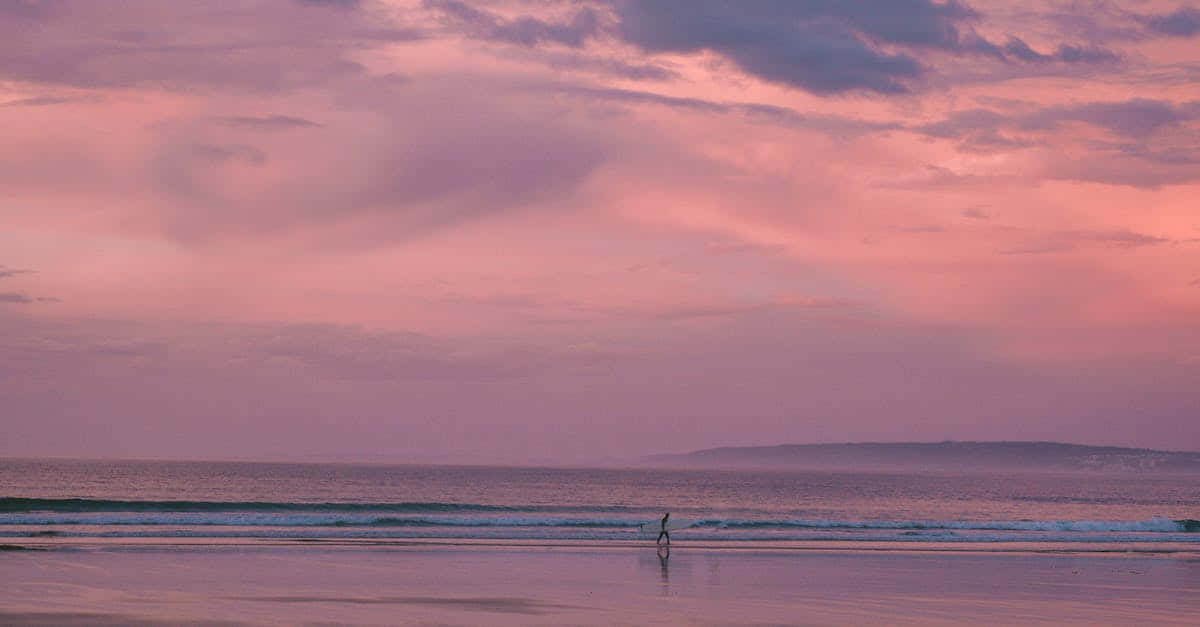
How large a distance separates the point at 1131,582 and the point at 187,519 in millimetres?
29994

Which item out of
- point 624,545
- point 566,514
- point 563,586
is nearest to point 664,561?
point 624,545

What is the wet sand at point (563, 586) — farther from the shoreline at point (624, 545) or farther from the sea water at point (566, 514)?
the sea water at point (566, 514)

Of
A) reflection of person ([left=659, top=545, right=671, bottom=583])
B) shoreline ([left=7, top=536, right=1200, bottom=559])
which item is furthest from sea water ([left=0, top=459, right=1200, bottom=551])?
reflection of person ([left=659, top=545, right=671, bottom=583])

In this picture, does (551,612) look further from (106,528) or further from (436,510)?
(436,510)

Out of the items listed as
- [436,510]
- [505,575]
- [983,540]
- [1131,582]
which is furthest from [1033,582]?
[436,510]

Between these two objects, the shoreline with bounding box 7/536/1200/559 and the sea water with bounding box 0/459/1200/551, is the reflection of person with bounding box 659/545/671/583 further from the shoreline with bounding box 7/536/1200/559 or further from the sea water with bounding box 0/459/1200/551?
the shoreline with bounding box 7/536/1200/559

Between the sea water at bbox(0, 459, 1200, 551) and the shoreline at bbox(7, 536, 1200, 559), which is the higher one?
the sea water at bbox(0, 459, 1200, 551)

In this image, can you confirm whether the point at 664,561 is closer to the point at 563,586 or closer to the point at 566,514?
the point at 563,586

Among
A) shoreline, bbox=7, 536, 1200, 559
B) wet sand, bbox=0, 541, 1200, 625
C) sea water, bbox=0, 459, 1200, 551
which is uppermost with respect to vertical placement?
sea water, bbox=0, 459, 1200, 551

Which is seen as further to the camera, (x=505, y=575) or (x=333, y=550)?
(x=333, y=550)

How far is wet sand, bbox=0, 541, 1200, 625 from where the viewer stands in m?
20.7

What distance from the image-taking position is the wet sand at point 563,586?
20688mm

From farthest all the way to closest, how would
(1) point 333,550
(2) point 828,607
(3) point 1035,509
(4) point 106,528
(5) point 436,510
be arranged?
(3) point 1035,509 → (5) point 436,510 → (4) point 106,528 → (1) point 333,550 → (2) point 828,607

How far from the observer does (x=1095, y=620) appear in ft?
70.5
